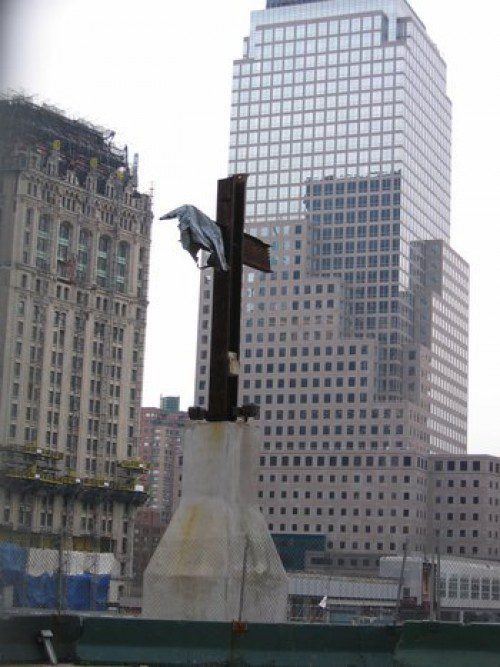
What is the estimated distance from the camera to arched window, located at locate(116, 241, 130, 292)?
471ft

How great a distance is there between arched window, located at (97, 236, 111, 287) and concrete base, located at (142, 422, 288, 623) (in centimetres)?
12113

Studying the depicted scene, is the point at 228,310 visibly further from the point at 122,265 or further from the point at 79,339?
the point at 122,265

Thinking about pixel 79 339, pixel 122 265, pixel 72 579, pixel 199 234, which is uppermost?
pixel 122 265

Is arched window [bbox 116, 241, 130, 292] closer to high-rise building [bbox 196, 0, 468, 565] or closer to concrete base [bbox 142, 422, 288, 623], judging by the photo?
high-rise building [bbox 196, 0, 468, 565]

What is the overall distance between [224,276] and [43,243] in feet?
375

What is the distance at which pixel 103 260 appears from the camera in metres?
142

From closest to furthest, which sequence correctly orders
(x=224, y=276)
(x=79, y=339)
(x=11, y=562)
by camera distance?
(x=224, y=276) → (x=11, y=562) → (x=79, y=339)

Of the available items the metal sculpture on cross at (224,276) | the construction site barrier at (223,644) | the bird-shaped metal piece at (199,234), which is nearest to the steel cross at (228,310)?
the metal sculpture on cross at (224,276)

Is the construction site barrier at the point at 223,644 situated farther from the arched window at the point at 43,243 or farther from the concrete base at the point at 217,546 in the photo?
the arched window at the point at 43,243

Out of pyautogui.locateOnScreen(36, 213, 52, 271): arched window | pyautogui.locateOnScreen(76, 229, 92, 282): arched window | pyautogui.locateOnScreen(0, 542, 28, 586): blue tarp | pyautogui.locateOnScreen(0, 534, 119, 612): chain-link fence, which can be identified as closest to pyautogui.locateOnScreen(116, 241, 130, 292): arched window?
pyautogui.locateOnScreen(76, 229, 92, 282): arched window

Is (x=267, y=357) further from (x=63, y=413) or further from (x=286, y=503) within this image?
(x=63, y=413)

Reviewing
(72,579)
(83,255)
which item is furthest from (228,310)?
(83,255)

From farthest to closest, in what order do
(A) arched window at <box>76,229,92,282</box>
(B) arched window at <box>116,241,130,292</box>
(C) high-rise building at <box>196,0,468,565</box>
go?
(C) high-rise building at <box>196,0,468,565</box>
(B) arched window at <box>116,241,130,292</box>
(A) arched window at <box>76,229,92,282</box>

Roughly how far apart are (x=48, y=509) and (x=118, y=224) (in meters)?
35.1
